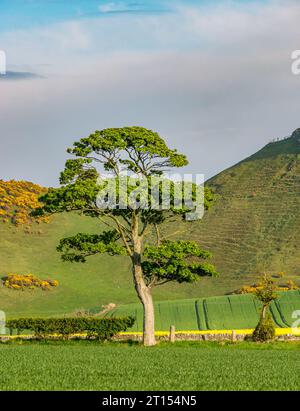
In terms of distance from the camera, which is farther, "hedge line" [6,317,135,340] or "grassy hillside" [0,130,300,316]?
"grassy hillside" [0,130,300,316]

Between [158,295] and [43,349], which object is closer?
[43,349]

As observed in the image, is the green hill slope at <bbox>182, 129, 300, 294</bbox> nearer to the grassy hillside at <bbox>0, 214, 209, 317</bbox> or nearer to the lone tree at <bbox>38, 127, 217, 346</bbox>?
the grassy hillside at <bbox>0, 214, 209, 317</bbox>

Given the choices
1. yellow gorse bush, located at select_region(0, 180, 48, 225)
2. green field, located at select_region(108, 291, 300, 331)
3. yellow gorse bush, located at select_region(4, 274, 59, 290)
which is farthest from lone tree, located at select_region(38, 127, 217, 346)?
Result: yellow gorse bush, located at select_region(0, 180, 48, 225)

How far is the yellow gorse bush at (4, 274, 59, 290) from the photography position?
392 ft

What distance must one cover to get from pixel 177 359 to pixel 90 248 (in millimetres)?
16580

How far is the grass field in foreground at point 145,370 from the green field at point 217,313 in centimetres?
3431

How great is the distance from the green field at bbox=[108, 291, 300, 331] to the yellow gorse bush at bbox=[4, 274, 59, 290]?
99.3ft


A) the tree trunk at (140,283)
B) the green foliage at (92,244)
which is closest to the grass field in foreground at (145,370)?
the tree trunk at (140,283)

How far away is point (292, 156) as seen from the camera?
166625 mm

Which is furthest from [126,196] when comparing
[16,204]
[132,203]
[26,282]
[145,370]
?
[16,204]

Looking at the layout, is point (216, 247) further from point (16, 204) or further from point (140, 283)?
point (140, 283)

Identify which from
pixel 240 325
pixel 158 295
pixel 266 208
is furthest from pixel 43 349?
pixel 266 208

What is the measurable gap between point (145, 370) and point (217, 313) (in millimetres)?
52969

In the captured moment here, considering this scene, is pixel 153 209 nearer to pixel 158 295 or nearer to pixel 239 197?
pixel 158 295
